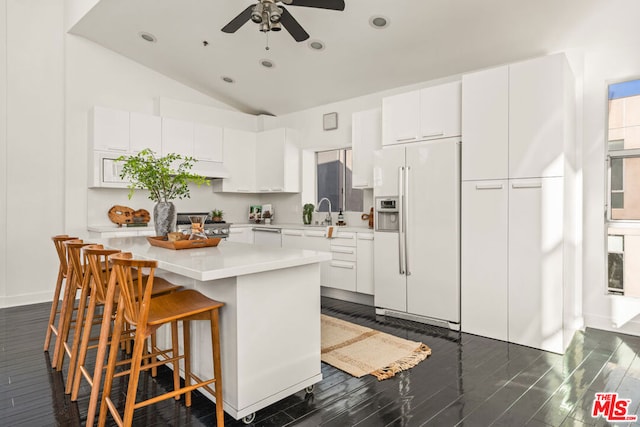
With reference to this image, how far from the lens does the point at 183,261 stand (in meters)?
2.12

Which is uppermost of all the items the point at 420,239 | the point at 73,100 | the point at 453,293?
the point at 73,100

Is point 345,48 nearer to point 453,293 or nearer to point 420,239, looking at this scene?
point 420,239

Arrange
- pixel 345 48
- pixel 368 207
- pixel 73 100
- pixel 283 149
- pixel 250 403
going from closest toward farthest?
1. pixel 250 403
2. pixel 345 48
3. pixel 73 100
4. pixel 368 207
5. pixel 283 149

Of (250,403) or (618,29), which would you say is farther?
(618,29)

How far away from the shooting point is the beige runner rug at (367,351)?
9.16 feet

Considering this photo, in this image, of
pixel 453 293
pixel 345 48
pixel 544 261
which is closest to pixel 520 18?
pixel 345 48

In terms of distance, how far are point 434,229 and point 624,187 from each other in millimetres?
1850

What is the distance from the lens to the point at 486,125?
3473 millimetres

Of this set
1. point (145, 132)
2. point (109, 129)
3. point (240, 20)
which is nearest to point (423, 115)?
point (240, 20)

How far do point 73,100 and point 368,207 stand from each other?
13.3 feet

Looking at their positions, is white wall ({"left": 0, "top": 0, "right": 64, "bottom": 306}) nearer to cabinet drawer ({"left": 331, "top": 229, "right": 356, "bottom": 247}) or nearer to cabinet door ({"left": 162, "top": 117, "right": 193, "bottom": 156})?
cabinet door ({"left": 162, "top": 117, "right": 193, "bottom": 156})

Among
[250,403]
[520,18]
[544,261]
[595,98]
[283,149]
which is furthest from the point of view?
[283,149]

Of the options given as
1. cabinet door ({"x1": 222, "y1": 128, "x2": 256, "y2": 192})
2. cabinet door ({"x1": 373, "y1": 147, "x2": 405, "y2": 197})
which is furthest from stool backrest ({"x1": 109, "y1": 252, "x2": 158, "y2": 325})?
cabinet door ({"x1": 222, "y1": 128, "x2": 256, "y2": 192})

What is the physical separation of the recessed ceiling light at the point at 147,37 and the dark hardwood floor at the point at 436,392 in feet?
12.0
